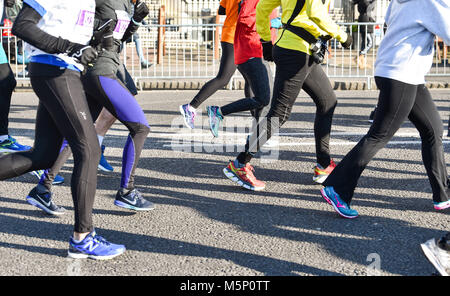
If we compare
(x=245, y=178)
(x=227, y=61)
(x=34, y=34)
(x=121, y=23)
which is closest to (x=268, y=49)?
(x=245, y=178)

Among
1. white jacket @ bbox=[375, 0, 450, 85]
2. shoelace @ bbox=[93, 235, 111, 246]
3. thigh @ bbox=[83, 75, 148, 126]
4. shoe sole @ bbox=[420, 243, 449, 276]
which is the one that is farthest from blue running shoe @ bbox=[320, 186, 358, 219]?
shoelace @ bbox=[93, 235, 111, 246]

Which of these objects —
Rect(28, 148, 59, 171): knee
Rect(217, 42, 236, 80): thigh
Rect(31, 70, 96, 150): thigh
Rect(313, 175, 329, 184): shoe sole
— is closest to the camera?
Rect(31, 70, 96, 150): thigh

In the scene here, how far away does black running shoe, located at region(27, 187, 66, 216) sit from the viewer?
15.3ft

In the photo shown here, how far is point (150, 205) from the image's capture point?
4.74 meters

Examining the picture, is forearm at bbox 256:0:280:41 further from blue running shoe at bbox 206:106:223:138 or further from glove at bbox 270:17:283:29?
blue running shoe at bbox 206:106:223:138

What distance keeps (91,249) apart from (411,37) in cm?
239

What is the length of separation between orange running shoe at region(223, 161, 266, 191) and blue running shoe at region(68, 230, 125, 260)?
1683 mm

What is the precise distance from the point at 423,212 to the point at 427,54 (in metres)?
1.13

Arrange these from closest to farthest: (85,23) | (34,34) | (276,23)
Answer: (34,34), (85,23), (276,23)

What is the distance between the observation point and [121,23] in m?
4.84

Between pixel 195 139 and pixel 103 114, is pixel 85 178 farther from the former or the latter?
pixel 195 139

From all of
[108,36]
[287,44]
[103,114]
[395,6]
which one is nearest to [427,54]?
[395,6]

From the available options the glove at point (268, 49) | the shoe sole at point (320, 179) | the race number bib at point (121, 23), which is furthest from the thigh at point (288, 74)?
the race number bib at point (121, 23)

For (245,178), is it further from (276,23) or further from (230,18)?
(230,18)
